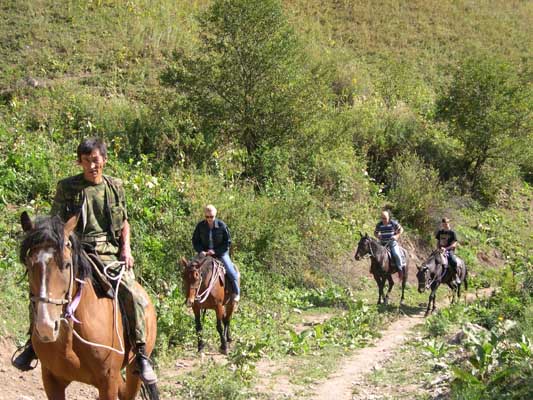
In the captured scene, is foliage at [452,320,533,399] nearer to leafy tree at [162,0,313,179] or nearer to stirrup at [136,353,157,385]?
stirrup at [136,353,157,385]

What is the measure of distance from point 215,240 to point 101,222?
5.07 metres

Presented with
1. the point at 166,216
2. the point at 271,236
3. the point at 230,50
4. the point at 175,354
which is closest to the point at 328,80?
the point at 230,50

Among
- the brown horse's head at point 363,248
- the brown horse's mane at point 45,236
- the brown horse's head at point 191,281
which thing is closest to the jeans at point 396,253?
the brown horse's head at point 363,248

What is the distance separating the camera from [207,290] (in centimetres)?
1041

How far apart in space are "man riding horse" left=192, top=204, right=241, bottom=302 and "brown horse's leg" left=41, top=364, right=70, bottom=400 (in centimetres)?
542

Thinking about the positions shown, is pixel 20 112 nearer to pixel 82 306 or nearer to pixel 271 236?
pixel 271 236

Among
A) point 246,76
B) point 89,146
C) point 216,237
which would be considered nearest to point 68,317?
point 89,146

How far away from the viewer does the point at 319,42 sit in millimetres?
36875

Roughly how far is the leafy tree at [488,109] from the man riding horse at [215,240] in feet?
57.3

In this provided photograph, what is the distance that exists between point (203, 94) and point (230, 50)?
1.59m

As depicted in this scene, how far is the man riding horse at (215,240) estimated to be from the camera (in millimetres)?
10734

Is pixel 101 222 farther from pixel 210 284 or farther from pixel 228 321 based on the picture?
Result: pixel 228 321

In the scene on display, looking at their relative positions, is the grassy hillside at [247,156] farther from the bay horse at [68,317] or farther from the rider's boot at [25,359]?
the rider's boot at [25,359]

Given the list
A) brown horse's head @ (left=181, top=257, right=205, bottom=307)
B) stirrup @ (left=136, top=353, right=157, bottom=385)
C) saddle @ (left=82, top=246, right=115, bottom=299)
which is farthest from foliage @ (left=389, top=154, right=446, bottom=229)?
saddle @ (left=82, top=246, right=115, bottom=299)
